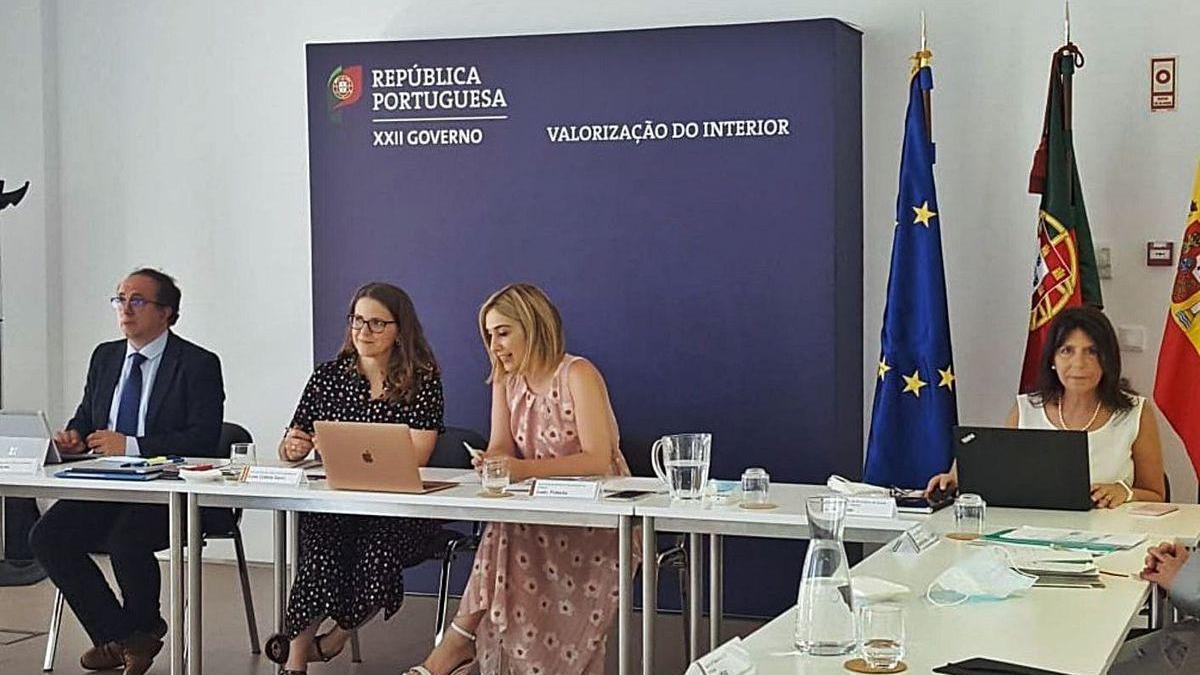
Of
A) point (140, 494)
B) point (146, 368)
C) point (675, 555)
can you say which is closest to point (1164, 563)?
point (675, 555)

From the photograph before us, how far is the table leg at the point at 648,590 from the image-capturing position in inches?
172

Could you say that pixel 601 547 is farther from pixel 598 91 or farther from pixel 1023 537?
pixel 598 91

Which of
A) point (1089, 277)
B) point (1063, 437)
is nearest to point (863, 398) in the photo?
point (1089, 277)

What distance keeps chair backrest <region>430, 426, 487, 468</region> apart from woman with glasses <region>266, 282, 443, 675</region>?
306 millimetres

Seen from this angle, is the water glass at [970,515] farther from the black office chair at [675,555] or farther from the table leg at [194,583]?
the table leg at [194,583]

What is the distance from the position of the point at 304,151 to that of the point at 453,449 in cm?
216

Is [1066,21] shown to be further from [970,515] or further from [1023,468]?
[970,515]

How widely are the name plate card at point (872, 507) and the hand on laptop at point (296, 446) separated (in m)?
1.80

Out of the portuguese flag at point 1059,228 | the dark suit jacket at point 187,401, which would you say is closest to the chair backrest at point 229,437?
the dark suit jacket at point 187,401

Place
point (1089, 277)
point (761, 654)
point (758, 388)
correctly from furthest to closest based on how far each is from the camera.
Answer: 1. point (758, 388)
2. point (1089, 277)
3. point (761, 654)

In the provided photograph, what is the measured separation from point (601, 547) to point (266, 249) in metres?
2.99

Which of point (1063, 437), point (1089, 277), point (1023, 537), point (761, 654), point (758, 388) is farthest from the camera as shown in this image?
point (758, 388)

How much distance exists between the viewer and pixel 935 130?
621 cm

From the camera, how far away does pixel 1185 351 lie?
5.66 m
